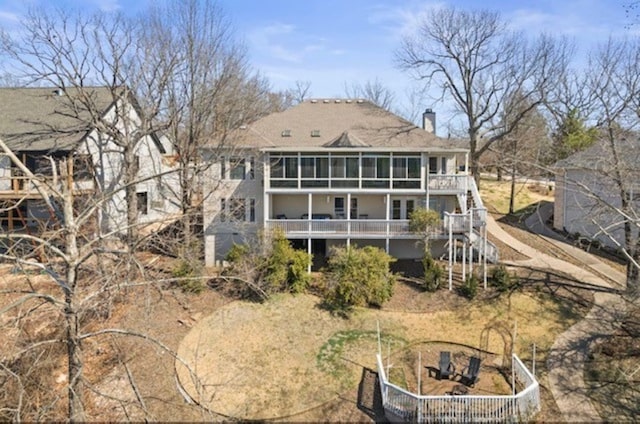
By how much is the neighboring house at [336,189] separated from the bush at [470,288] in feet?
7.35

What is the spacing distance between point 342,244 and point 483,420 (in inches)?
479

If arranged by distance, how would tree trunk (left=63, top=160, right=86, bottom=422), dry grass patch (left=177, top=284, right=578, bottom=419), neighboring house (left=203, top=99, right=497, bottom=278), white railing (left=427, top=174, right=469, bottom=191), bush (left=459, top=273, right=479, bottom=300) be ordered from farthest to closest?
white railing (left=427, top=174, right=469, bottom=191), neighboring house (left=203, top=99, right=497, bottom=278), bush (left=459, top=273, right=479, bottom=300), dry grass patch (left=177, top=284, right=578, bottom=419), tree trunk (left=63, top=160, right=86, bottom=422)

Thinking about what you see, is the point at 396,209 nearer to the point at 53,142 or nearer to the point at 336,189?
the point at 336,189

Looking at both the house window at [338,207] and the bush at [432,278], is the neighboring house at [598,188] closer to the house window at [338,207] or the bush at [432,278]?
the bush at [432,278]

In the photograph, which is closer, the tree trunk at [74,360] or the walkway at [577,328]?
the tree trunk at [74,360]

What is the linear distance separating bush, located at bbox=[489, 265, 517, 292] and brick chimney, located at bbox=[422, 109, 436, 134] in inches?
408

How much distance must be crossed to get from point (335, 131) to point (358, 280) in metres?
9.69

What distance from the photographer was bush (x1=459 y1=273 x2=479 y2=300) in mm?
18297

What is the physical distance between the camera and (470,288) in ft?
60.1

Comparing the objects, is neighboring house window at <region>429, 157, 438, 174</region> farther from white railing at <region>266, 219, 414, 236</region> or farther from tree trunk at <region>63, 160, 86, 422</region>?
tree trunk at <region>63, 160, 86, 422</region>

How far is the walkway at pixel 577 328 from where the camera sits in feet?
40.9

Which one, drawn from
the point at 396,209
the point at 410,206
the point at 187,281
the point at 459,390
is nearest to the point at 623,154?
the point at 410,206

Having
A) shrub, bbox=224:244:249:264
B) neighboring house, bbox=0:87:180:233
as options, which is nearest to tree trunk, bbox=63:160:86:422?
shrub, bbox=224:244:249:264

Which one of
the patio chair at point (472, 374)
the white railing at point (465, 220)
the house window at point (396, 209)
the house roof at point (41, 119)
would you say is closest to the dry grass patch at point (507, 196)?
the house window at point (396, 209)
